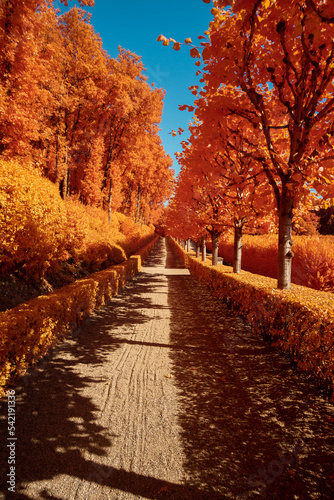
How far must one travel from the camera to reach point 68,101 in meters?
18.3

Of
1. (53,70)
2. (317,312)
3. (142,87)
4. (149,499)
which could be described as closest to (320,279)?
(317,312)

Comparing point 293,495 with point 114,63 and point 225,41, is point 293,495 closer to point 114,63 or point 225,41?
point 225,41

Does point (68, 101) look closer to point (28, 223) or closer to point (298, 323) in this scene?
point (28, 223)

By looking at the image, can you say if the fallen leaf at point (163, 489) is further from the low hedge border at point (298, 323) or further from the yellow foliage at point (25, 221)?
the yellow foliage at point (25, 221)

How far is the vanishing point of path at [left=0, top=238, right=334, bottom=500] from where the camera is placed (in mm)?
2475

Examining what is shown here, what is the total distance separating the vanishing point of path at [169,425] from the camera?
247cm

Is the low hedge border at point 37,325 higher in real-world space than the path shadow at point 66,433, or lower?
higher

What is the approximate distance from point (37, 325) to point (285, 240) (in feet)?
18.1

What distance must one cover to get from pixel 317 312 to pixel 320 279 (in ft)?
20.6

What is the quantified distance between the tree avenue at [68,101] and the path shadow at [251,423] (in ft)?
38.1

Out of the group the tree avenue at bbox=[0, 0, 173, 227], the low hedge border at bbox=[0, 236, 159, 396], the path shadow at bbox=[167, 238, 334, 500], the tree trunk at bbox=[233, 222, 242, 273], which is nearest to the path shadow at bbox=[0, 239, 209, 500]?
the low hedge border at bbox=[0, 236, 159, 396]

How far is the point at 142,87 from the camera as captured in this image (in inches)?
916

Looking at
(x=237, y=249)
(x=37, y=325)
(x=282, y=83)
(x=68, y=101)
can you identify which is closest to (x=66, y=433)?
(x=37, y=325)

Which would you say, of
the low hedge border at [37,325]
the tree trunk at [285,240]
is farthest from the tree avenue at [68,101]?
the tree trunk at [285,240]
